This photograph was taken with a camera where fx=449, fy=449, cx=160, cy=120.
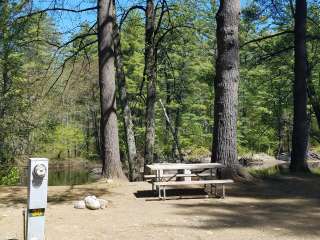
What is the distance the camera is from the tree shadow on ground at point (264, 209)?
6.58 metres

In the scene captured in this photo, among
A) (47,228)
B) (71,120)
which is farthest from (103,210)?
(71,120)

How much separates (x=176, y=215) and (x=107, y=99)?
4744 mm

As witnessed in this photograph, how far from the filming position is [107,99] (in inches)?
444

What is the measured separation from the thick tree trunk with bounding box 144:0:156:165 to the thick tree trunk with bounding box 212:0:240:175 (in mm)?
3968

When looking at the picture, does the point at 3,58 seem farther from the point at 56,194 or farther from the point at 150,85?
the point at 56,194

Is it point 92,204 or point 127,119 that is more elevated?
point 127,119

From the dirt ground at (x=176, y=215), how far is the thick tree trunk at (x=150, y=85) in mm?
4474

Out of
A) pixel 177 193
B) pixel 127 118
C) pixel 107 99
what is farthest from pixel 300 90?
pixel 177 193

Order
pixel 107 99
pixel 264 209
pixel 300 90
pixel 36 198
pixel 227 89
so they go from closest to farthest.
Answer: pixel 36 198, pixel 264 209, pixel 227 89, pixel 107 99, pixel 300 90

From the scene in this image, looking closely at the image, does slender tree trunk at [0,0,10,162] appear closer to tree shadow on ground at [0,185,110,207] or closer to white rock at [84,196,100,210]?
tree shadow on ground at [0,185,110,207]

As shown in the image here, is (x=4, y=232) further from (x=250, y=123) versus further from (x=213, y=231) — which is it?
(x=250, y=123)

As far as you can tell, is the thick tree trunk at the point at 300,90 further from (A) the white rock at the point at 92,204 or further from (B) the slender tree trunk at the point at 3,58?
(B) the slender tree trunk at the point at 3,58

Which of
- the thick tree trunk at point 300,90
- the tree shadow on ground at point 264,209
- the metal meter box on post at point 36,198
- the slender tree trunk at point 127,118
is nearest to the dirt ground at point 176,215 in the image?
the tree shadow on ground at point 264,209

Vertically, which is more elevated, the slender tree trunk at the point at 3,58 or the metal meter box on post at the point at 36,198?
the slender tree trunk at the point at 3,58
